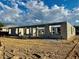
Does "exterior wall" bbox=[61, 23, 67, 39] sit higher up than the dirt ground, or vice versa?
"exterior wall" bbox=[61, 23, 67, 39]

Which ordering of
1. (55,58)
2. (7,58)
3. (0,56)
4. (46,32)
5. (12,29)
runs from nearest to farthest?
(0,56), (7,58), (55,58), (46,32), (12,29)

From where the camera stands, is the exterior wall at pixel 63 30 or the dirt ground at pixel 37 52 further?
the exterior wall at pixel 63 30

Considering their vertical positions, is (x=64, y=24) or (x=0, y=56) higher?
(x=64, y=24)

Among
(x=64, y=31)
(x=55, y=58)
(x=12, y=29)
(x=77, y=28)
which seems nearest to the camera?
(x=55, y=58)

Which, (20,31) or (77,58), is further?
(20,31)

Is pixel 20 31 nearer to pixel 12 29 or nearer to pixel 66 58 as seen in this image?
pixel 12 29

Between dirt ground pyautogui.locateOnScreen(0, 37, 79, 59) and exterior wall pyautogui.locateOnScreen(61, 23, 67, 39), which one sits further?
exterior wall pyautogui.locateOnScreen(61, 23, 67, 39)

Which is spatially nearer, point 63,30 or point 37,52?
point 37,52

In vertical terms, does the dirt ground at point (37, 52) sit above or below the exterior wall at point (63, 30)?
below

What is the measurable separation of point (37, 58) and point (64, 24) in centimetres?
1897

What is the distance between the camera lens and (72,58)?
428 inches

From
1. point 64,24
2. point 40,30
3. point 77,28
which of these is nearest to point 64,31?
point 64,24

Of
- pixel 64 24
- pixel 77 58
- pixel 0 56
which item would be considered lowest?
Answer: pixel 77 58

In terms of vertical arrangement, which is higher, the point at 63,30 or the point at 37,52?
the point at 63,30
